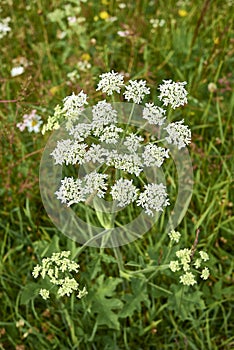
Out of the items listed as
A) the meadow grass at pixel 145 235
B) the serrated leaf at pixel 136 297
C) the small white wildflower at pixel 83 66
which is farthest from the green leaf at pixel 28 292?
the small white wildflower at pixel 83 66

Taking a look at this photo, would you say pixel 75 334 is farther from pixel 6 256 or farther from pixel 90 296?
pixel 6 256

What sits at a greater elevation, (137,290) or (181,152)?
(181,152)

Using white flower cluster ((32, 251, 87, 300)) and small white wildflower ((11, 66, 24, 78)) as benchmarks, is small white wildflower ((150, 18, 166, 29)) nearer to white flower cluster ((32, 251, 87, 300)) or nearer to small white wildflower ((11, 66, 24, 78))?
small white wildflower ((11, 66, 24, 78))

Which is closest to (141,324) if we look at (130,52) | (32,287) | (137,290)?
(137,290)

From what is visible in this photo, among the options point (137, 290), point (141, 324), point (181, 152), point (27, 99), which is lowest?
point (141, 324)

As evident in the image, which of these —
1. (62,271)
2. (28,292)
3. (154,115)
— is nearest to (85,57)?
(28,292)

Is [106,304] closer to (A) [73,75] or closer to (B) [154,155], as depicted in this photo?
(B) [154,155]

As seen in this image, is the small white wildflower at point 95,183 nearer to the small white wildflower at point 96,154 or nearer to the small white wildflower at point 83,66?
the small white wildflower at point 96,154
